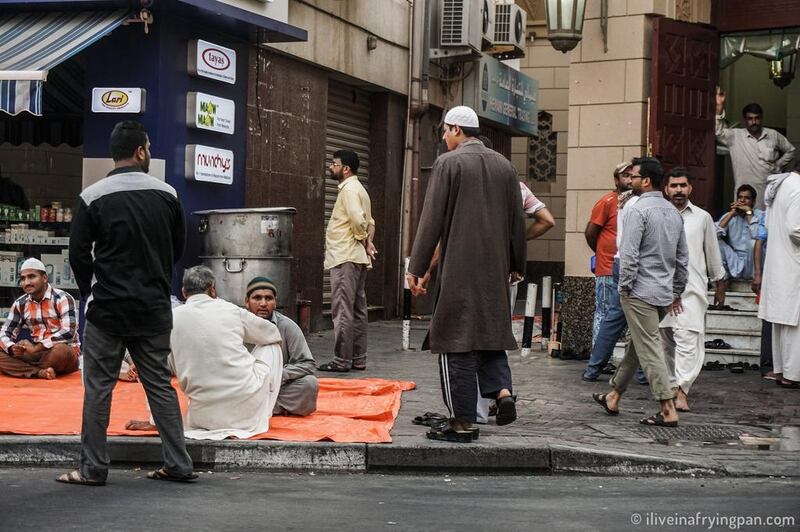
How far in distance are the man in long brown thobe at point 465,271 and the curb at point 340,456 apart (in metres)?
0.21

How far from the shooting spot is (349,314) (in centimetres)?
1118

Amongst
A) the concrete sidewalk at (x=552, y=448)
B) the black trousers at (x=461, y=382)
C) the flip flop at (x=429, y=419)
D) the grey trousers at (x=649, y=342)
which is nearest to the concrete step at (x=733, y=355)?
the concrete sidewalk at (x=552, y=448)

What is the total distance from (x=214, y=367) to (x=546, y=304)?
6164 millimetres

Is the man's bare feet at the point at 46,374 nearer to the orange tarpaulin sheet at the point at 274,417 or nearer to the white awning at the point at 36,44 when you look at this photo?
the orange tarpaulin sheet at the point at 274,417

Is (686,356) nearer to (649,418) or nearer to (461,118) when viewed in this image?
(649,418)

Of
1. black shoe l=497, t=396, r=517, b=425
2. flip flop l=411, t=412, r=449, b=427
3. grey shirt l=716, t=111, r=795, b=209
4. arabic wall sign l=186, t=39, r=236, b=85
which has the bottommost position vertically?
flip flop l=411, t=412, r=449, b=427

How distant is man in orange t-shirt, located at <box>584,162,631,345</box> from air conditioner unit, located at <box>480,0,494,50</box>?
794 cm

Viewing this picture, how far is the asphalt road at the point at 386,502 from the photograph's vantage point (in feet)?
17.9

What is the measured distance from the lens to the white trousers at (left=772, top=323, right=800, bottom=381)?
1061cm

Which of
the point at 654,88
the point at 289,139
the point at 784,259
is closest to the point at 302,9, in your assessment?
the point at 289,139

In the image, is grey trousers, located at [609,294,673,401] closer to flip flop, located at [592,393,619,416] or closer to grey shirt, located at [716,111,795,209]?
flip flop, located at [592,393,619,416]

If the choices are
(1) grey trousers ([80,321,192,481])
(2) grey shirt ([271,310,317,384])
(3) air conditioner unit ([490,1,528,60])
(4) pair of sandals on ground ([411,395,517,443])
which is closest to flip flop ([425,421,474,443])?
(4) pair of sandals on ground ([411,395,517,443])

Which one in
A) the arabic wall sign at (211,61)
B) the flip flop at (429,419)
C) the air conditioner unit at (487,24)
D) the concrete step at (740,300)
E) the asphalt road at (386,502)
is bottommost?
the asphalt road at (386,502)

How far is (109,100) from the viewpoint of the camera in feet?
39.1
